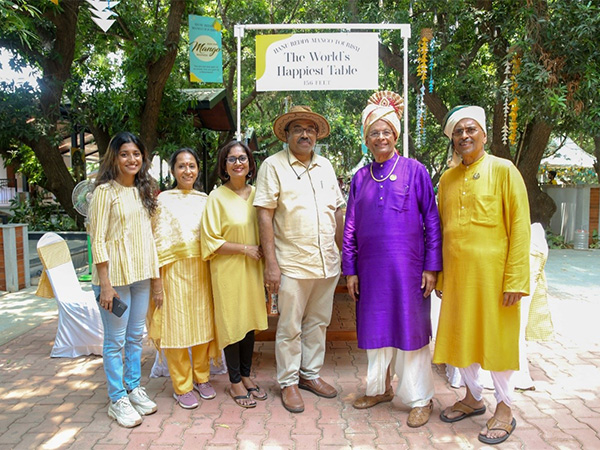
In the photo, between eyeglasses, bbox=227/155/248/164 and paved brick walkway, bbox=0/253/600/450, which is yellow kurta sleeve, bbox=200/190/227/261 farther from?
paved brick walkway, bbox=0/253/600/450

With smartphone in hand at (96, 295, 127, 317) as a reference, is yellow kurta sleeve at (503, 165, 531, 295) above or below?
above

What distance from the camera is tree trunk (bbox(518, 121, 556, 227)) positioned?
1000cm

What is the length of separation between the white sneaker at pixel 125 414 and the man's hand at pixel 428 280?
1925 millimetres

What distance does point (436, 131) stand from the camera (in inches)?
619

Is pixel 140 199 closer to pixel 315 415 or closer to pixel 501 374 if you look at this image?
pixel 315 415

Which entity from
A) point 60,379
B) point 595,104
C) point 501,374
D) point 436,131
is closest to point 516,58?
point 595,104

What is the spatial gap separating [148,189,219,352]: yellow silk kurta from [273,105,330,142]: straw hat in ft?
2.56

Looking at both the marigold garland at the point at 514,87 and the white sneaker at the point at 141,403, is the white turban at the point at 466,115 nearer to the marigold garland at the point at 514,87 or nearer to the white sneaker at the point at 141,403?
the white sneaker at the point at 141,403

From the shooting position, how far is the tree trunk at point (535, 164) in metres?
10.0

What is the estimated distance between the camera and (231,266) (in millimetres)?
3049

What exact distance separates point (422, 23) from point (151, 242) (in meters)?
7.47

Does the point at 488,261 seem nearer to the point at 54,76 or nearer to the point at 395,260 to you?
the point at 395,260

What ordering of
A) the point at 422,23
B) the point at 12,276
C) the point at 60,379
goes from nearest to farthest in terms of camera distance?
the point at 60,379 → the point at 12,276 → the point at 422,23

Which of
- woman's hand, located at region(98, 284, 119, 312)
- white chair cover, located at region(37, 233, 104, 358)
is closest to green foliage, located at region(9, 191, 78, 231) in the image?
white chair cover, located at region(37, 233, 104, 358)
